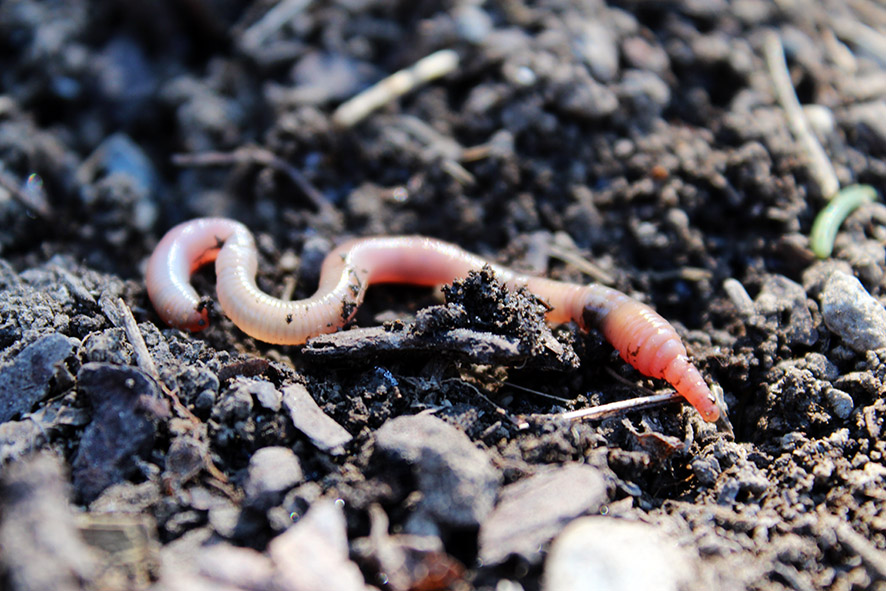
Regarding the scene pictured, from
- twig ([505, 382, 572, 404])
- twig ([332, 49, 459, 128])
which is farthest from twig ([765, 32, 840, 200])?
twig ([505, 382, 572, 404])

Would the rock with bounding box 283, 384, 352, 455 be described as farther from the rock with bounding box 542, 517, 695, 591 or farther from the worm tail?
the worm tail

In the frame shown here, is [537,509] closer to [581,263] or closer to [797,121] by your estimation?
[581,263]

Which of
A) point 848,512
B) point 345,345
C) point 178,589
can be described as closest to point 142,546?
point 178,589

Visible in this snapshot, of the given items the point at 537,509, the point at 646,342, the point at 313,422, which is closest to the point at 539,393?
the point at 646,342

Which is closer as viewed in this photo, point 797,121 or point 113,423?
point 113,423

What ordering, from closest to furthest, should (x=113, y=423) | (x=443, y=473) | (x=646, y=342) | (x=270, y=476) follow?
(x=443, y=473)
(x=270, y=476)
(x=113, y=423)
(x=646, y=342)

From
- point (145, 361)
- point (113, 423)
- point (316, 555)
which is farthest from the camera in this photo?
point (145, 361)

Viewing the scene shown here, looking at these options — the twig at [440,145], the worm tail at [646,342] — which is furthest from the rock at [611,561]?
the twig at [440,145]
